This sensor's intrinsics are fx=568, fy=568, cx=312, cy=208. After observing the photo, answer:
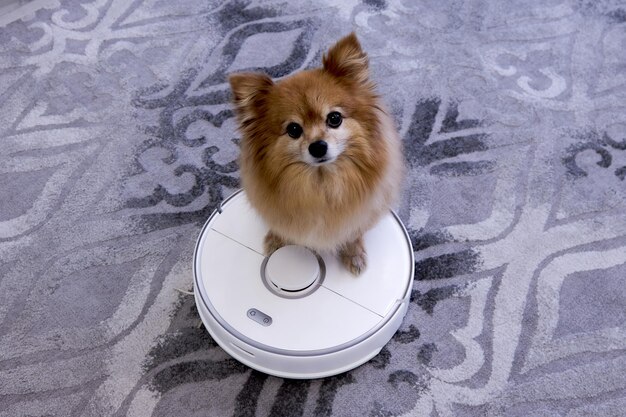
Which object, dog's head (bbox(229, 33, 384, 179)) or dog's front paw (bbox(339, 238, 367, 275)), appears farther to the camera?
dog's front paw (bbox(339, 238, 367, 275))

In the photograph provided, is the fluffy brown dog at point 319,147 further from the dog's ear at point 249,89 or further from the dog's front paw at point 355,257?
the dog's front paw at point 355,257

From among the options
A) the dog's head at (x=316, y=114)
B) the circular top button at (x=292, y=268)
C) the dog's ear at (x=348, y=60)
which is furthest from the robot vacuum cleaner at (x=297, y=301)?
the dog's ear at (x=348, y=60)

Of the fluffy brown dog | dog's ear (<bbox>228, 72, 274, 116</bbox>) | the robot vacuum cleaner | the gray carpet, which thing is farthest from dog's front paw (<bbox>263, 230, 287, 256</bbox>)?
dog's ear (<bbox>228, 72, 274, 116</bbox>)

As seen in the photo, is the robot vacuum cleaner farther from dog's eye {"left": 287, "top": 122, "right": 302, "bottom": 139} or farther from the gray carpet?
dog's eye {"left": 287, "top": 122, "right": 302, "bottom": 139}

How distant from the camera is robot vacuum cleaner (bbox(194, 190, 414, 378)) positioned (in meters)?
1.61

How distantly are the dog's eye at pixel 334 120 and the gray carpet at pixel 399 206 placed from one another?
69 centimetres

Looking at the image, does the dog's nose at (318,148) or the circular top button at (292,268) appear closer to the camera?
the dog's nose at (318,148)

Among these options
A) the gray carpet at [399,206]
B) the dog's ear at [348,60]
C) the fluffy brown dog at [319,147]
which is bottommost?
the gray carpet at [399,206]

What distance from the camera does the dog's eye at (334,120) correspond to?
4.75ft

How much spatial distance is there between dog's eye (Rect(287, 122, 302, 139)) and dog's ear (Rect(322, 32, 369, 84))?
0.17m

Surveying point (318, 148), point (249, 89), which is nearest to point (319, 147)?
point (318, 148)

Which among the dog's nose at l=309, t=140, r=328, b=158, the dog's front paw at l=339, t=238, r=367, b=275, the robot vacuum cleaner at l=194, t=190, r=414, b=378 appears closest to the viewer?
the dog's nose at l=309, t=140, r=328, b=158

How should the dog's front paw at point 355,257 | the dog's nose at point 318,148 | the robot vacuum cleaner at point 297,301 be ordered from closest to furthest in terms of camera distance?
1. the dog's nose at point 318,148
2. the robot vacuum cleaner at point 297,301
3. the dog's front paw at point 355,257

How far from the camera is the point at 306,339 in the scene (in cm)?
161
